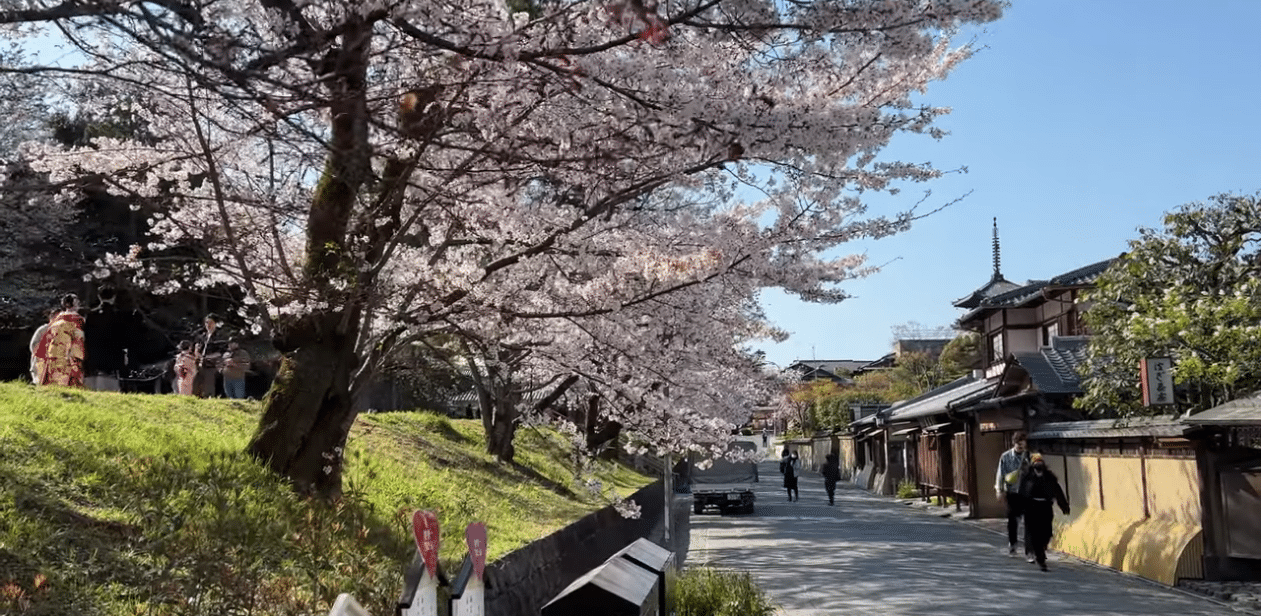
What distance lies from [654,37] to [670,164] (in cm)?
194

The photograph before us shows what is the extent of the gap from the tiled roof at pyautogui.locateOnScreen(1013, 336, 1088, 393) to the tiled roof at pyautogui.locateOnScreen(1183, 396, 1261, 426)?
10.8 metres

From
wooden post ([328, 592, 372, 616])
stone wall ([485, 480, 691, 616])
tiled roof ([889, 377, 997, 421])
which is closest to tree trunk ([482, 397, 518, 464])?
stone wall ([485, 480, 691, 616])

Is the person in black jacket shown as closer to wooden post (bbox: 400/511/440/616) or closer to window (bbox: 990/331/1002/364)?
wooden post (bbox: 400/511/440/616)

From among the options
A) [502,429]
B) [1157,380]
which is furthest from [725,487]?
[1157,380]

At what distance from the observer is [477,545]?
20.6ft

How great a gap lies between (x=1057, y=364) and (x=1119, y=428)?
8.94m

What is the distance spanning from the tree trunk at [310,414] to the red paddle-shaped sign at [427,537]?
17.8 feet

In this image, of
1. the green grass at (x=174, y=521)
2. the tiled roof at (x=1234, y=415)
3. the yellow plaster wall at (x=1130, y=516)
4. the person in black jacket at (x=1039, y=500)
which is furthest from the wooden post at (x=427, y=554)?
the person in black jacket at (x=1039, y=500)

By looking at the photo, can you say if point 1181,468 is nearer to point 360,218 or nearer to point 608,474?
point 360,218

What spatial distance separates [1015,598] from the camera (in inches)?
540

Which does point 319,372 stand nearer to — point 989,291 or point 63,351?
point 63,351

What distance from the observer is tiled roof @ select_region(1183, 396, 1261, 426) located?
12.4 metres

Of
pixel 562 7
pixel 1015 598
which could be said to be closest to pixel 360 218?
pixel 562 7

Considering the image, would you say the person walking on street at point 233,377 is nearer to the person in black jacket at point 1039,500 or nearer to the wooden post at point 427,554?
the person in black jacket at point 1039,500
